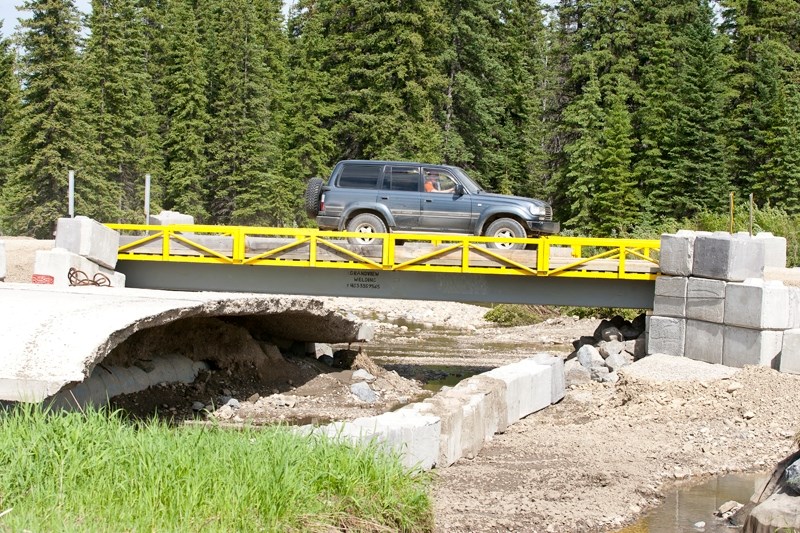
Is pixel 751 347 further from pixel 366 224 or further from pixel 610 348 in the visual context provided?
pixel 366 224

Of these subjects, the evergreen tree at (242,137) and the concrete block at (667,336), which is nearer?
the concrete block at (667,336)

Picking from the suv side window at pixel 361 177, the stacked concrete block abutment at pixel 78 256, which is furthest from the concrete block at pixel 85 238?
the suv side window at pixel 361 177

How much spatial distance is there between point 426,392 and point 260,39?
5108 centimetres

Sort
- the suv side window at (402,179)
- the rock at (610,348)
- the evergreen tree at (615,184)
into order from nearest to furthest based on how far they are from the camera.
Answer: the rock at (610,348)
the suv side window at (402,179)
the evergreen tree at (615,184)

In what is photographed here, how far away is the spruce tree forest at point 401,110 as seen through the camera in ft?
152

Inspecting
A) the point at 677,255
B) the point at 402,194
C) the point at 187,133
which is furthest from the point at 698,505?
the point at 187,133

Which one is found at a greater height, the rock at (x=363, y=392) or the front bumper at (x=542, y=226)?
the front bumper at (x=542, y=226)

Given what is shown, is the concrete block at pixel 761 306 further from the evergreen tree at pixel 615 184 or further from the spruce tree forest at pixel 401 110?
the evergreen tree at pixel 615 184

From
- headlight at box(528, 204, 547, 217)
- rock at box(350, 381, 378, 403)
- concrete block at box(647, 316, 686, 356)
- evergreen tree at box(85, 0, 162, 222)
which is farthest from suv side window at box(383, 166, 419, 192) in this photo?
evergreen tree at box(85, 0, 162, 222)

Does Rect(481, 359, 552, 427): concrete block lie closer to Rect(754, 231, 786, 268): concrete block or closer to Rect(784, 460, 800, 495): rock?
Rect(784, 460, 800, 495): rock

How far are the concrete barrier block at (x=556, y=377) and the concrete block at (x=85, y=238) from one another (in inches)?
304

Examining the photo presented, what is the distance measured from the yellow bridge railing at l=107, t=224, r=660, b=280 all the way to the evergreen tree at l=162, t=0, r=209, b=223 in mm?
38124

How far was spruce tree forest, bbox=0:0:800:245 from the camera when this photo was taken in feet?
152

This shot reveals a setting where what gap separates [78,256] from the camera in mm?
18609
